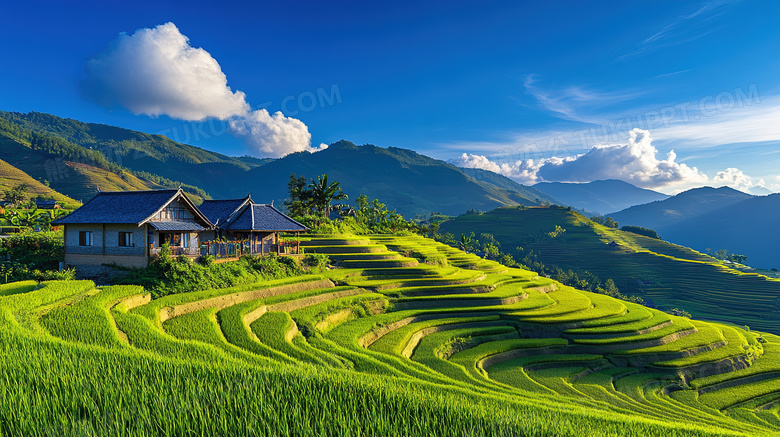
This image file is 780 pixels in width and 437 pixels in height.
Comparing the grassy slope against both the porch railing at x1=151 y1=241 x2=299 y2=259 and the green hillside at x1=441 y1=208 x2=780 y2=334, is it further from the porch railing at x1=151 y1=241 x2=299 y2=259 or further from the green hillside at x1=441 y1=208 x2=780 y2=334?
the green hillside at x1=441 y1=208 x2=780 y2=334

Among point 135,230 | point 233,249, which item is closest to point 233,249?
point 233,249

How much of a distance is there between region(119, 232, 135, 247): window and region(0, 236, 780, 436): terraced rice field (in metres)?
4.70

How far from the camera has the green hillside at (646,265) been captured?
5822 cm

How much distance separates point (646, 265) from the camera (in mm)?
84750

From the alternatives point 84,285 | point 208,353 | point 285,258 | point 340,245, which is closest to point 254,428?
point 208,353

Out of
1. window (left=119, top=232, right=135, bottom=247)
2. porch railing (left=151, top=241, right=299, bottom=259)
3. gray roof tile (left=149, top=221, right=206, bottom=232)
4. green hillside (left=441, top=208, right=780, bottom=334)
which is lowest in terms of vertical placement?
green hillside (left=441, top=208, right=780, bottom=334)

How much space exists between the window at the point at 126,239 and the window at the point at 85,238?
2.29 metres

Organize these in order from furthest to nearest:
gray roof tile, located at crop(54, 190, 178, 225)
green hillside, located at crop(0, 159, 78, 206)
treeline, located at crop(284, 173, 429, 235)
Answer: green hillside, located at crop(0, 159, 78, 206) → treeline, located at crop(284, 173, 429, 235) → gray roof tile, located at crop(54, 190, 178, 225)

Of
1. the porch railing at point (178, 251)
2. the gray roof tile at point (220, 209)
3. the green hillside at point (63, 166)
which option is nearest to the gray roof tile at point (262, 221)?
the gray roof tile at point (220, 209)

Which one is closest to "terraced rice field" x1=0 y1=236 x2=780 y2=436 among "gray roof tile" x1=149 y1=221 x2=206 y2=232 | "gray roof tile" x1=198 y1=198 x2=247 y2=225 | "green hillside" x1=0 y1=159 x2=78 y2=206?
"gray roof tile" x1=149 y1=221 x2=206 y2=232

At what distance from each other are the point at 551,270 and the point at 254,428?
3572 inches

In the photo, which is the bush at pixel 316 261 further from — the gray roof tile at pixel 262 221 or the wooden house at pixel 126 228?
the wooden house at pixel 126 228

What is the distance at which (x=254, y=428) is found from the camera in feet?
14.2

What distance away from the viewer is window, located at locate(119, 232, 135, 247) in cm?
2112
